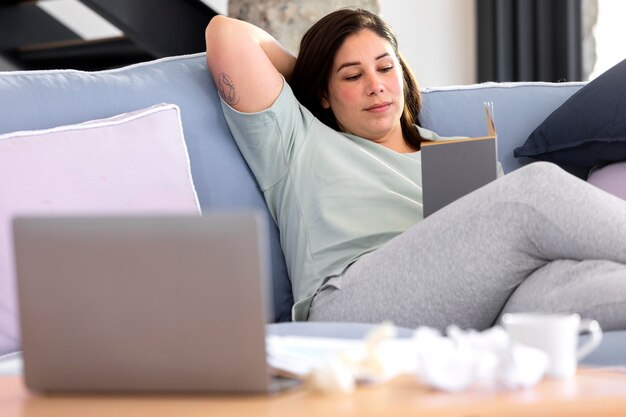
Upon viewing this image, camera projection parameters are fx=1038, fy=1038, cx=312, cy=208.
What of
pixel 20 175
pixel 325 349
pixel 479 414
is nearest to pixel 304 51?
pixel 20 175

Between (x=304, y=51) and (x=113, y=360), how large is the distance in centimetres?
148

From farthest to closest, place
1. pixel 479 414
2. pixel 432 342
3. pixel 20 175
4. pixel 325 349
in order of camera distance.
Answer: pixel 20 175, pixel 325 349, pixel 432 342, pixel 479 414

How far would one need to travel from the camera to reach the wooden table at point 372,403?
0.88 meters

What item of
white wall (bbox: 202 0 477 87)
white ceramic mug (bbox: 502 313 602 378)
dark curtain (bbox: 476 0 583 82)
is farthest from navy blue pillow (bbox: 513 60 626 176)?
white wall (bbox: 202 0 477 87)

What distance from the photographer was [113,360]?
98 cm

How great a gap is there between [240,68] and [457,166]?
0.52 metres

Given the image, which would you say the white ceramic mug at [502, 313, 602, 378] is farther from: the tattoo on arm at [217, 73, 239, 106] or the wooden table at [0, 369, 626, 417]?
the tattoo on arm at [217, 73, 239, 106]

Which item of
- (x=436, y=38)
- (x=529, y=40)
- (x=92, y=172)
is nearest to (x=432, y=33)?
(x=436, y=38)

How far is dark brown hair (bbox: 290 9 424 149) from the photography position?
233cm

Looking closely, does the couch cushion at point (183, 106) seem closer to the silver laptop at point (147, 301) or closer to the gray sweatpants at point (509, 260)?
the gray sweatpants at point (509, 260)

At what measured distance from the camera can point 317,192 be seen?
2.12 m

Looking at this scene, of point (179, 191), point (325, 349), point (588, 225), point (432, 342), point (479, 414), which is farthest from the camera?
point (179, 191)

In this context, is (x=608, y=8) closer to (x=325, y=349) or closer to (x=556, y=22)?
(x=556, y=22)

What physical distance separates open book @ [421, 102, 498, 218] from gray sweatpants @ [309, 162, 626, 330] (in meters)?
0.17
